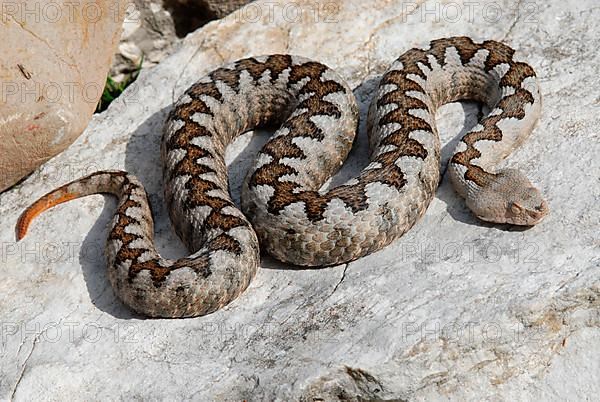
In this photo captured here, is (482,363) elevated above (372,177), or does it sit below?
below

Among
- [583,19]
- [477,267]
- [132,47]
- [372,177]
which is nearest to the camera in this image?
[477,267]

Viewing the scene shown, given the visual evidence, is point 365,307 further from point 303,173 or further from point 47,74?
point 47,74

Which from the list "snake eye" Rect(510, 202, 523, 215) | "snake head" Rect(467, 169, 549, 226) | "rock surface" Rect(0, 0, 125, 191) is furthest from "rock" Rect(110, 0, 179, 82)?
"snake eye" Rect(510, 202, 523, 215)

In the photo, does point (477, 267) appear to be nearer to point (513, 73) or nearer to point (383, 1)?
point (513, 73)

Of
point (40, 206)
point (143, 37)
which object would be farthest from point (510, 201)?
point (143, 37)

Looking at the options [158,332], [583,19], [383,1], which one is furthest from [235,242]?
[583,19]

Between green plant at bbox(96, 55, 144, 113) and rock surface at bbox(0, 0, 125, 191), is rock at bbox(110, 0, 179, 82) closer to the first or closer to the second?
green plant at bbox(96, 55, 144, 113)
